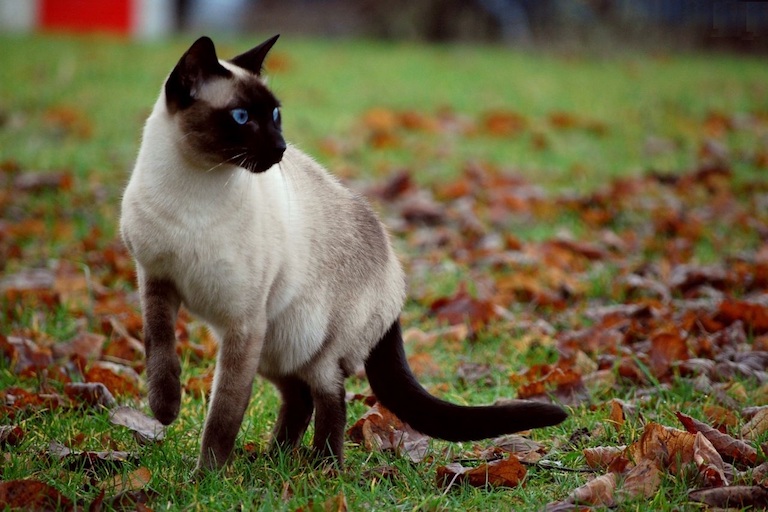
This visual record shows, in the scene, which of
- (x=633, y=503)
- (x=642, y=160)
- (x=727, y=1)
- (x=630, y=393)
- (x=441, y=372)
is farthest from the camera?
(x=727, y=1)

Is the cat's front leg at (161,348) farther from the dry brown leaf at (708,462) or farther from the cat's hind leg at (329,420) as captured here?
the dry brown leaf at (708,462)

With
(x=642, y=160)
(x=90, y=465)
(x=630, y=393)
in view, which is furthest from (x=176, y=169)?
(x=642, y=160)

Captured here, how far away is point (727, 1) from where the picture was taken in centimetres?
1322

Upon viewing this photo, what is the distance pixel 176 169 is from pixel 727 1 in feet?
40.9

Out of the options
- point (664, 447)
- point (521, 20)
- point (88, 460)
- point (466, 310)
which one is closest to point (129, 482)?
point (88, 460)

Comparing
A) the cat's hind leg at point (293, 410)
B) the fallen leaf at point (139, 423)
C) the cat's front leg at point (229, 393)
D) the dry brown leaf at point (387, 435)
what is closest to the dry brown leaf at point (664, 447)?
the dry brown leaf at point (387, 435)

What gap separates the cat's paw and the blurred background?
1099 cm

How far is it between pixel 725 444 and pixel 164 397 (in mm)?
1593

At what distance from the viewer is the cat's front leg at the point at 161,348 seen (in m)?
2.60

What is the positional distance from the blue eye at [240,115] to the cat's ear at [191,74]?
0.38ft

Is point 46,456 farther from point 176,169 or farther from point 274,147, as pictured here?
point 274,147

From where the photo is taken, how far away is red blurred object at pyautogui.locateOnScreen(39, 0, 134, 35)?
13.5m

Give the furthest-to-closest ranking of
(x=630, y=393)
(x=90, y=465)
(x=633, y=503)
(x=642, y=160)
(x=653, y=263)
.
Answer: (x=642, y=160) < (x=653, y=263) < (x=630, y=393) < (x=90, y=465) < (x=633, y=503)

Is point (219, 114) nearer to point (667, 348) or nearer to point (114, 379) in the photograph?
point (114, 379)
